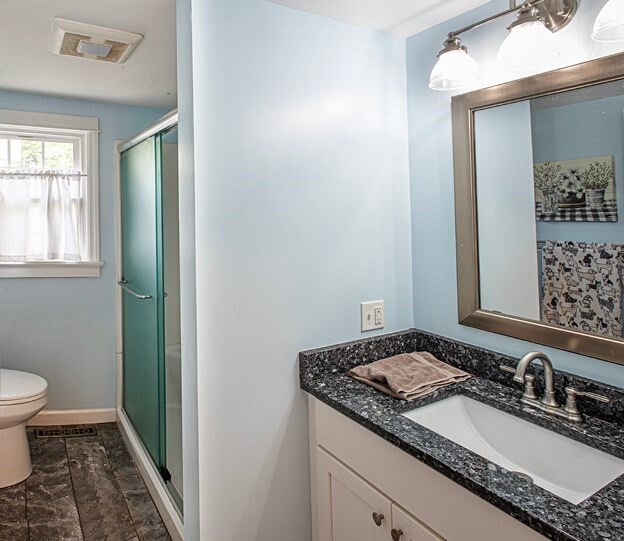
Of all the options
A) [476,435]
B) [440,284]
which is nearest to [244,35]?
[440,284]

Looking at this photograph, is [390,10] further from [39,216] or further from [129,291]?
[39,216]

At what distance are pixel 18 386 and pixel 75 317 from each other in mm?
628

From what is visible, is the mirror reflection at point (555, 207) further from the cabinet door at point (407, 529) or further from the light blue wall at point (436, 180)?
the cabinet door at point (407, 529)

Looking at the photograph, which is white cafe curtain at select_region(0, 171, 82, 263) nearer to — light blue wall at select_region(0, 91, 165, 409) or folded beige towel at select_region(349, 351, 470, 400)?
light blue wall at select_region(0, 91, 165, 409)

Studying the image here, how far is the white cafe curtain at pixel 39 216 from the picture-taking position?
2.78m

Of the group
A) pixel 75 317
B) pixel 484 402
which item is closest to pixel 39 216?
pixel 75 317

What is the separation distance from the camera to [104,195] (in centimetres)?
300

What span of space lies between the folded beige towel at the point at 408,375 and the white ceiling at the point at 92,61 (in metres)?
1.43

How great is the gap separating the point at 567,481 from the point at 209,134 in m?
1.37

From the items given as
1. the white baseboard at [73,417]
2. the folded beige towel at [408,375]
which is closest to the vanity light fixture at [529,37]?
the folded beige towel at [408,375]

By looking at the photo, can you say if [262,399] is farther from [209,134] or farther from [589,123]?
[589,123]

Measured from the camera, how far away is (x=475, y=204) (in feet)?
5.29

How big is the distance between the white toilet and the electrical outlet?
180 cm

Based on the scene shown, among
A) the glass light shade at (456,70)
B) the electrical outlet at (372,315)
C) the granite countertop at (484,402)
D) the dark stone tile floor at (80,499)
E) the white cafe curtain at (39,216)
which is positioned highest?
the glass light shade at (456,70)
